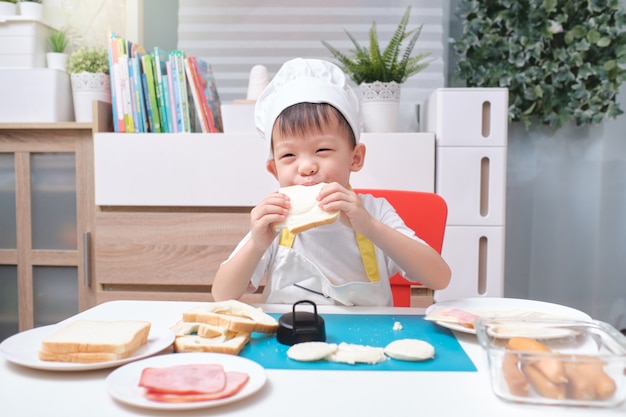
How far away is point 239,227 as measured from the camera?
79.1 inches

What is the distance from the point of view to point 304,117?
43.8 inches

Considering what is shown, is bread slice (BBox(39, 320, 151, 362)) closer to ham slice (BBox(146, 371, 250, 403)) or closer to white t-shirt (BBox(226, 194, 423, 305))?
ham slice (BBox(146, 371, 250, 403))

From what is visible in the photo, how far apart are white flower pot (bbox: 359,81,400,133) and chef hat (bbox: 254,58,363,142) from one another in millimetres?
737


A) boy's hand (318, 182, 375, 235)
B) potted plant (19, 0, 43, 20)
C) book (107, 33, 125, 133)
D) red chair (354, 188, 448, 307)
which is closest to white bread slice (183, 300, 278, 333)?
boy's hand (318, 182, 375, 235)

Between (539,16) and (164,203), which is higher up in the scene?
(539,16)

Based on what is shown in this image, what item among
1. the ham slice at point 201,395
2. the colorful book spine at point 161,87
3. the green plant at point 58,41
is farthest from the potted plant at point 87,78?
the ham slice at point 201,395

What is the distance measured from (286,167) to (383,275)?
0.36 metres

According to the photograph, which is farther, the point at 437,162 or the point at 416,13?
the point at 416,13

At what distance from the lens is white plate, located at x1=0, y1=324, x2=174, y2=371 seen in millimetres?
622

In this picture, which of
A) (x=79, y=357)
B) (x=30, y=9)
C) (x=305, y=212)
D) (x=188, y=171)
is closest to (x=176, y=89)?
(x=188, y=171)

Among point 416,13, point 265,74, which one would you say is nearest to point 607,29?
point 416,13

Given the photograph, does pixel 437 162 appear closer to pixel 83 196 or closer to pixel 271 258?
pixel 271 258

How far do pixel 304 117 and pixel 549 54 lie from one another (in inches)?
68.7

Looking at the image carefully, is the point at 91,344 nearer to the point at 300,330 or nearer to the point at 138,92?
the point at 300,330
